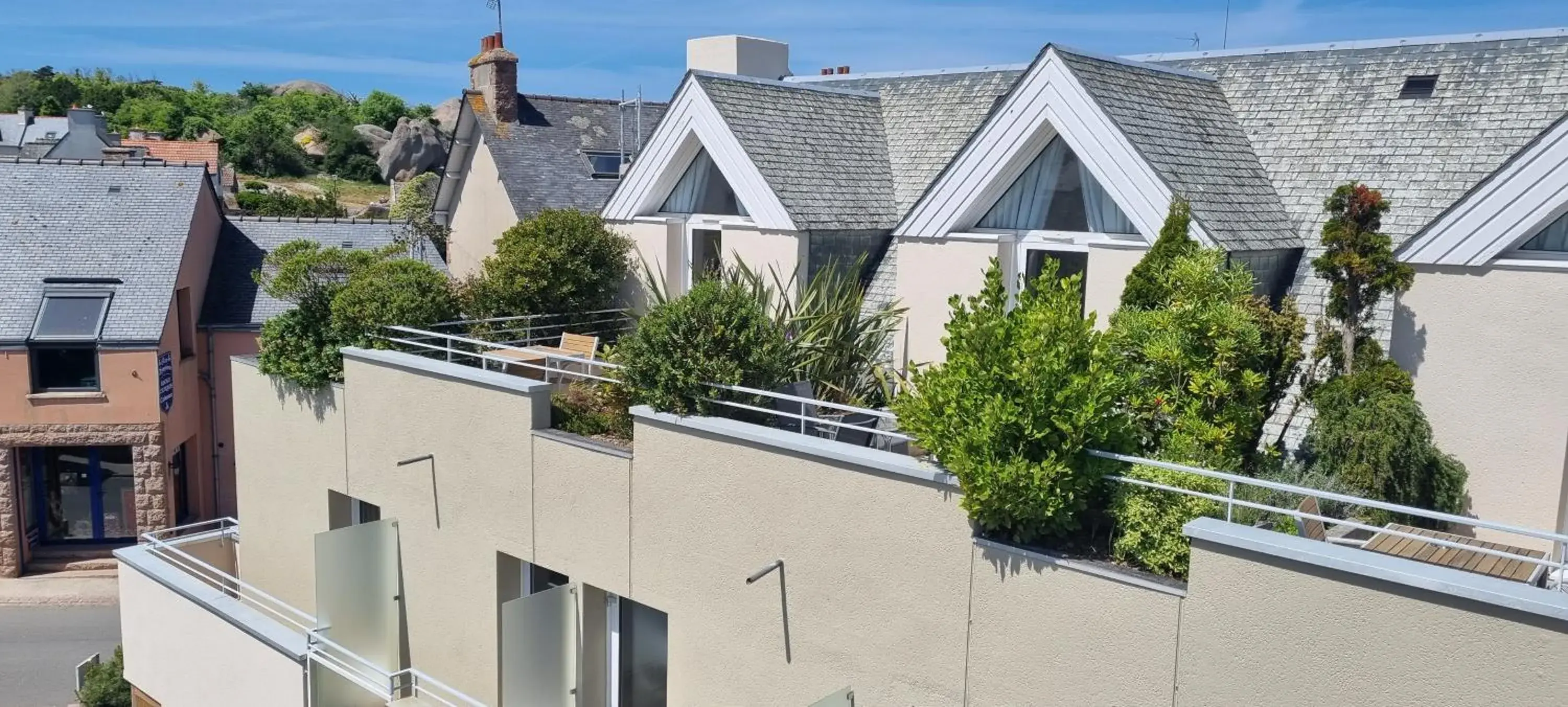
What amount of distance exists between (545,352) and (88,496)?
66.4 feet

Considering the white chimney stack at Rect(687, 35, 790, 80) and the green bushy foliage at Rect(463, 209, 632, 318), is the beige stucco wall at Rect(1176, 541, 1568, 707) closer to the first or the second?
the green bushy foliage at Rect(463, 209, 632, 318)

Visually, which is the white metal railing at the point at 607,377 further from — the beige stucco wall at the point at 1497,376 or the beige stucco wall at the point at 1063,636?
the beige stucco wall at the point at 1497,376

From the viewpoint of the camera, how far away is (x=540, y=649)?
39.5 ft

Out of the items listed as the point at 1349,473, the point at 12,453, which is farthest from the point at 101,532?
the point at 1349,473

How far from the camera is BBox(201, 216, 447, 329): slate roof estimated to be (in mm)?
29203

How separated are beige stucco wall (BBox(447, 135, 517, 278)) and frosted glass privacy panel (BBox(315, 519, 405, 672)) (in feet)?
40.8

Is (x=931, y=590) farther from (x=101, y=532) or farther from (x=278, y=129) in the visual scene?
(x=278, y=129)

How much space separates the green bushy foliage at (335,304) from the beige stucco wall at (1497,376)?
39.8ft

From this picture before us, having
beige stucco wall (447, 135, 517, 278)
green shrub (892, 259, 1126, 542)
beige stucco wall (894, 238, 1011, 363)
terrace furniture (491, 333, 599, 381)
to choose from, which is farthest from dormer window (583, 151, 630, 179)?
green shrub (892, 259, 1126, 542)

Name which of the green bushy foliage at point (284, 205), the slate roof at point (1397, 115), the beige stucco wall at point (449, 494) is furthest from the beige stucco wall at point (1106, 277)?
the green bushy foliage at point (284, 205)

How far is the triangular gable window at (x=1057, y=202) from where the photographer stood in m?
12.8

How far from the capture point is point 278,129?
72.9 metres

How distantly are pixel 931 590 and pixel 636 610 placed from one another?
4.37 metres

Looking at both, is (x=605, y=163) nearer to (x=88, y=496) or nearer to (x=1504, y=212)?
(x=88, y=496)
